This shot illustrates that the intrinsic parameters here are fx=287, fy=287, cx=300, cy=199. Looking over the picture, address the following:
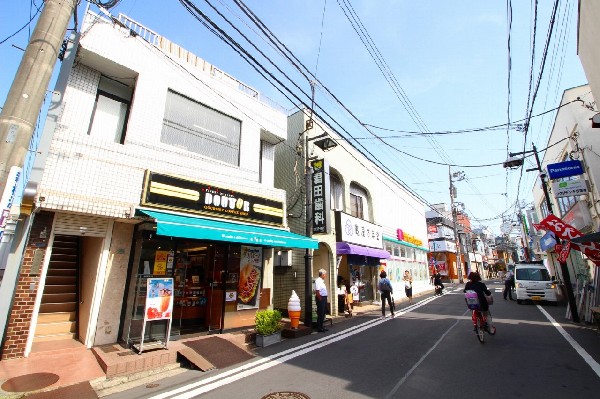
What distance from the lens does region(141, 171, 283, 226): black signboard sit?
8.11m

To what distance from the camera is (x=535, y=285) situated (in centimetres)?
1549

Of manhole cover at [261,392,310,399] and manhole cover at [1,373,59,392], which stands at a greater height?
manhole cover at [1,373,59,392]

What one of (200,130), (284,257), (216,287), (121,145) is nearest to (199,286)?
(216,287)

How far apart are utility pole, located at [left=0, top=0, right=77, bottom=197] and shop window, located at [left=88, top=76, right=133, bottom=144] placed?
3.87 m

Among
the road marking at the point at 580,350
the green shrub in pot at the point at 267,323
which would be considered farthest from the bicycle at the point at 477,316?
the green shrub in pot at the point at 267,323

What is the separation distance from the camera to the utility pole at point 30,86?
357cm

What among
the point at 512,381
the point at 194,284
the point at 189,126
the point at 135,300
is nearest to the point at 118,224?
the point at 135,300

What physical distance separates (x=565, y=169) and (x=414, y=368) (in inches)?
501

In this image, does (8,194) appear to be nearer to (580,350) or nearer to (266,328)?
(266,328)

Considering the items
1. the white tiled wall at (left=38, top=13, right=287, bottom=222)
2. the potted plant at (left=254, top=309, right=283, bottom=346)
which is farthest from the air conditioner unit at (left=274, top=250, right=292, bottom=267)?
the potted plant at (left=254, top=309, right=283, bottom=346)

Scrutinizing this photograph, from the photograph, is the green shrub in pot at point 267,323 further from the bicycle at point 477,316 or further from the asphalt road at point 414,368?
the bicycle at point 477,316

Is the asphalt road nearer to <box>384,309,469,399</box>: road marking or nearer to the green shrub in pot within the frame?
<box>384,309,469,399</box>: road marking

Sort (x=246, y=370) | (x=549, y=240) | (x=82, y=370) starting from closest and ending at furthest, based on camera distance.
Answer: (x=82, y=370), (x=246, y=370), (x=549, y=240)

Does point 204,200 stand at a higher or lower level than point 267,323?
higher
